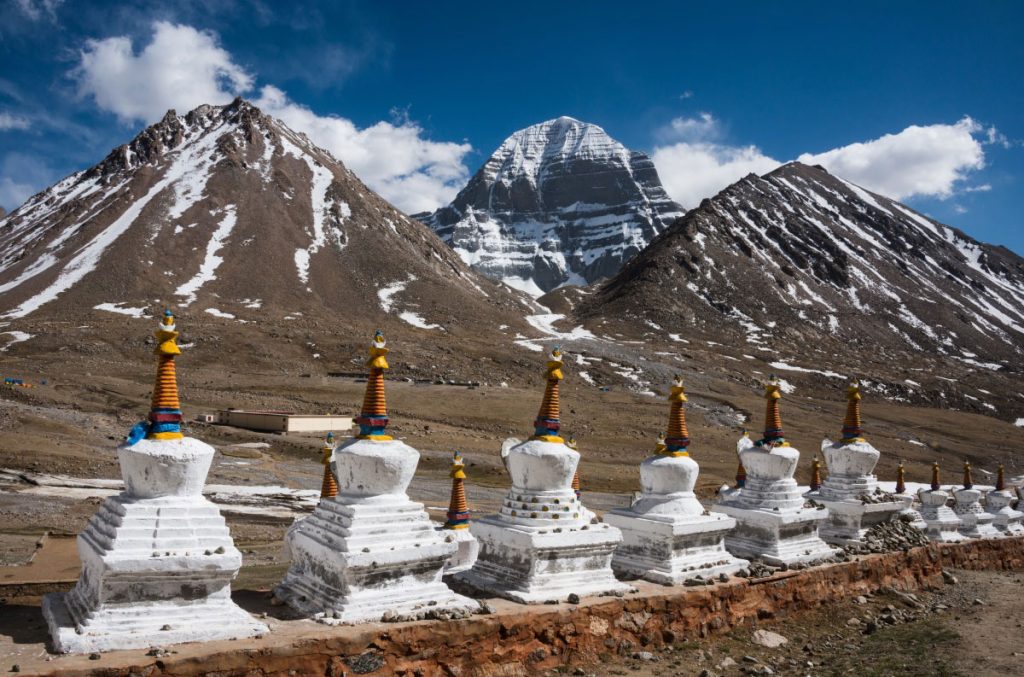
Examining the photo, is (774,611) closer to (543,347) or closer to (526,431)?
(526,431)

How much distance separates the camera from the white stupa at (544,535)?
33.9 ft

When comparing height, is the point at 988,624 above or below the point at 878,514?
below

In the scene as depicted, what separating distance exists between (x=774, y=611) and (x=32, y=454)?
93.0 ft

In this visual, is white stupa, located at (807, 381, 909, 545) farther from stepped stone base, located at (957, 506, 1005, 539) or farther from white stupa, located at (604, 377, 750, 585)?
stepped stone base, located at (957, 506, 1005, 539)

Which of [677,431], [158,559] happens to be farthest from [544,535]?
[158,559]

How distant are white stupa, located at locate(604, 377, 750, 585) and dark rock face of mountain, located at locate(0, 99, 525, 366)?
6335cm

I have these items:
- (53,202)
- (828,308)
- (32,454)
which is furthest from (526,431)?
(53,202)

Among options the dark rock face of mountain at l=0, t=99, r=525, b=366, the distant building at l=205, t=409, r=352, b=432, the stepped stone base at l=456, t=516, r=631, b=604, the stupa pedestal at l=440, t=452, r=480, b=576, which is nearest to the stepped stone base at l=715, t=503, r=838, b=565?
the stepped stone base at l=456, t=516, r=631, b=604

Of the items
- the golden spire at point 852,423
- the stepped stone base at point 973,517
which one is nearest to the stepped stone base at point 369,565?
the golden spire at point 852,423

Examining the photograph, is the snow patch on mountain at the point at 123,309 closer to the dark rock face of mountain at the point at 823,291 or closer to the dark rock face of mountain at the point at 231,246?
the dark rock face of mountain at the point at 231,246

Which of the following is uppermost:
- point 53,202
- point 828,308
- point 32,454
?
point 53,202

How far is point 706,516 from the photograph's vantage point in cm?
1229

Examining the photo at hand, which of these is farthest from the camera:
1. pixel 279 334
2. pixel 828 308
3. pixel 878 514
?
pixel 828 308

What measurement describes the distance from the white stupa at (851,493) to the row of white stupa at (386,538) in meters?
1.46
